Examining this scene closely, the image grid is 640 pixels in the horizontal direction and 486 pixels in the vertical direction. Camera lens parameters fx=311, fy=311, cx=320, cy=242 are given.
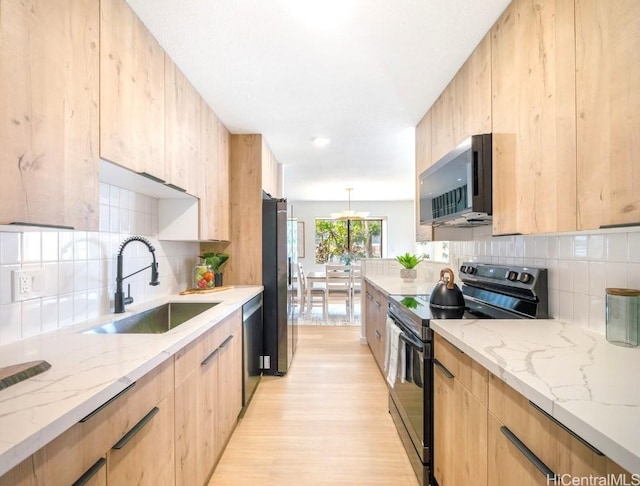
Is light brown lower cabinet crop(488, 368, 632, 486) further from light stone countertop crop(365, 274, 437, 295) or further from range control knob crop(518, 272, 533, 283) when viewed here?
light stone countertop crop(365, 274, 437, 295)

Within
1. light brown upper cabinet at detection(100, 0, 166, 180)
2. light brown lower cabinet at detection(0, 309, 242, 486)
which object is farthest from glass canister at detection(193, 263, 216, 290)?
light brown upper cabinet at detection(100, 0, 166, 180)

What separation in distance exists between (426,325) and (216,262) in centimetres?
188

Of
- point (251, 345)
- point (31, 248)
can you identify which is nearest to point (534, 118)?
point (31, 248)

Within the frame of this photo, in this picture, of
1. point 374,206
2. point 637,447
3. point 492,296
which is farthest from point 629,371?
point 374,206

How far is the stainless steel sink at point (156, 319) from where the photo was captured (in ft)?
5.18

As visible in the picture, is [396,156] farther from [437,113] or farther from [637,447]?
[637,447]

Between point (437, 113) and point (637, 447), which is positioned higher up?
point (437, 113)

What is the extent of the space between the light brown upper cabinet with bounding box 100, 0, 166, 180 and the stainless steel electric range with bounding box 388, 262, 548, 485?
1.56 m

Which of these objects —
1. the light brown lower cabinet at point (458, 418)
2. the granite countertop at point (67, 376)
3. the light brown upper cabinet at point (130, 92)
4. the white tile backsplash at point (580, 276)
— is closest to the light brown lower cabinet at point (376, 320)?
the light brown lower cabinet at point (458, 418)

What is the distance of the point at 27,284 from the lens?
122 cm

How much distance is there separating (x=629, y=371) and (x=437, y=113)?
76.1 inches

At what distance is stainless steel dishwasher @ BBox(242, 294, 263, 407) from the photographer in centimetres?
230

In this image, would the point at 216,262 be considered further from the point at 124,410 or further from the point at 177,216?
the point at 124,410

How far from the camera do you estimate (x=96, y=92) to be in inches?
45.8
